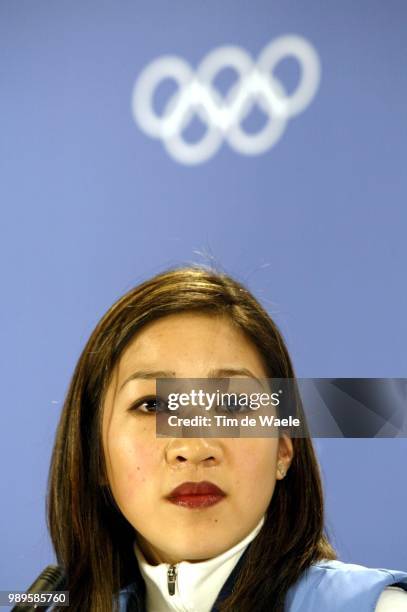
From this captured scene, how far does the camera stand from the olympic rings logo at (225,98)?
49.5 inches

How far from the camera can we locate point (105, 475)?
1104mm

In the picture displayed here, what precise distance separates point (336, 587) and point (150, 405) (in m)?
0.28

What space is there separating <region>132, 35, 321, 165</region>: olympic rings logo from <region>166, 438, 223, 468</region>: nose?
16.7 inches

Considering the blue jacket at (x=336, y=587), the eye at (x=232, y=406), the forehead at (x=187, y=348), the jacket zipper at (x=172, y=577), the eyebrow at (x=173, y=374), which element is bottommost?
the blue jacket at (x=336, y=587)

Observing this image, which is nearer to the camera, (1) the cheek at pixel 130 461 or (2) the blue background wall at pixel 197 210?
(1) the cheek at pixel 130 461

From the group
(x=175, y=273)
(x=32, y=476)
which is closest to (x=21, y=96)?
(x=175, y=273)

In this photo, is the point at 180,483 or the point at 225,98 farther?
the point at 225,98

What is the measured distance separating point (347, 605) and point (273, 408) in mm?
249

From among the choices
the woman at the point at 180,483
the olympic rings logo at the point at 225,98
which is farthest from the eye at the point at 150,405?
the olympic rings logo at the point at 225,98

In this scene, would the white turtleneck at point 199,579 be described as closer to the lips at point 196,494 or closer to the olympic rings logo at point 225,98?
the lips at point 196,494

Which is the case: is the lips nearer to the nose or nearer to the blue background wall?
the nose

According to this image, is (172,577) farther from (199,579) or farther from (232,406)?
(232,406)

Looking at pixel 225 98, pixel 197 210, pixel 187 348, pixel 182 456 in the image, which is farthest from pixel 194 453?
pixel 225 98

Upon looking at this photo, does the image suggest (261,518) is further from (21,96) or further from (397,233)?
(21,96)
